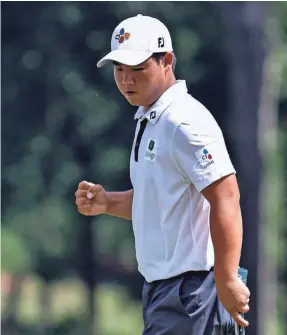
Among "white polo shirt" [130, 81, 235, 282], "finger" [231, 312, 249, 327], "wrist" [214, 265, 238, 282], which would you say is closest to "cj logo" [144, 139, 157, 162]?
"white polo shirt" [130, 81, 235, 282]

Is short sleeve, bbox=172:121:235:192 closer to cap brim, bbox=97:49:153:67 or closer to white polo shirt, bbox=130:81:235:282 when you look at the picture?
white polo shirt, bbox=130:81:235:282

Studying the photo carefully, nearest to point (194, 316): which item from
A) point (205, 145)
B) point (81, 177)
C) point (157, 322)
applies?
point (157, 322)

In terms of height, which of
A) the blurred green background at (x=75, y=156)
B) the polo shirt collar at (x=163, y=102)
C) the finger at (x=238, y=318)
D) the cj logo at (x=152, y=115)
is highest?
the polo shirt collar at (x=163, y=102)

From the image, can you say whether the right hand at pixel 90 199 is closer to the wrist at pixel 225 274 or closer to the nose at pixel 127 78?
the nose at pixel 127 78

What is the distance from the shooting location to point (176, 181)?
3020mm

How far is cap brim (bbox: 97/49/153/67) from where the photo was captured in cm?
304

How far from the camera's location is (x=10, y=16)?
631 inches

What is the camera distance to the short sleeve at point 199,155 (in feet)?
9.70

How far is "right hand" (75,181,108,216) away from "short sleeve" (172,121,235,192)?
1.50ft

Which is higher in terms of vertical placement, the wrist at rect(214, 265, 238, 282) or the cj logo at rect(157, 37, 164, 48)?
the cj logo at rect(157, 37, 164, 48)

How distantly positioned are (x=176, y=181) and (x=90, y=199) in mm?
445

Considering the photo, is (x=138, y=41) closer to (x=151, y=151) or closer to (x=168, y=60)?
(x=168, y=60)

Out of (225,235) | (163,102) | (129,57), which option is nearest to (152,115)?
(163,102)

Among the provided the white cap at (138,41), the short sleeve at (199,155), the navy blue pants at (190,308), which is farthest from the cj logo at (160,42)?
the navy blue pants at (190,308)
